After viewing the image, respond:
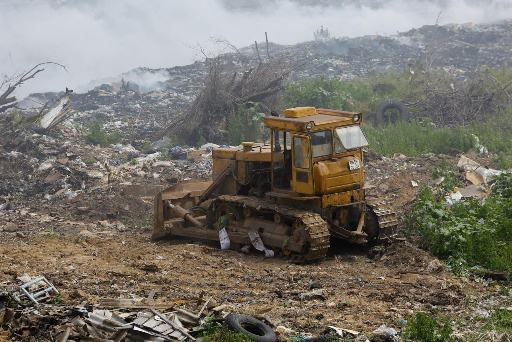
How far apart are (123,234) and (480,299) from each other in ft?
22.0

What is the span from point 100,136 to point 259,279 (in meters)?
11.6

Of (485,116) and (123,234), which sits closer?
(123,234)

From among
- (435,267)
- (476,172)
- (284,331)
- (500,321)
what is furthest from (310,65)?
(284,331)

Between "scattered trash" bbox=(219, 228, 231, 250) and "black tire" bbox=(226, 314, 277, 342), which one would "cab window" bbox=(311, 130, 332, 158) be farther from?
"black tire" bbox=(226, 314, 277, 342)

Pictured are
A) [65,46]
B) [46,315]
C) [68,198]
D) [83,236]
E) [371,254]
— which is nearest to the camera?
[46,315]

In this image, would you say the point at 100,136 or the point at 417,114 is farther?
the point at 417,114

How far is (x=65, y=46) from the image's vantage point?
1404 inches

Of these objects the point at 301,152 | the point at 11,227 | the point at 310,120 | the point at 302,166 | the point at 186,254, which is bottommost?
the point at 11,227

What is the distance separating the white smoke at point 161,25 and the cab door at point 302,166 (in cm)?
1943

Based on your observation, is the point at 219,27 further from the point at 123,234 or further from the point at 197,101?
the point at 123,234

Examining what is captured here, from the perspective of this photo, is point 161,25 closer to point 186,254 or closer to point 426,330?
Result: point 186,254

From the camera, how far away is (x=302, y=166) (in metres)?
11.2

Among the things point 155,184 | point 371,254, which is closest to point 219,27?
point 155,184

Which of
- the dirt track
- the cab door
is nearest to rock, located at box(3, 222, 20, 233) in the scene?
the dirt track
